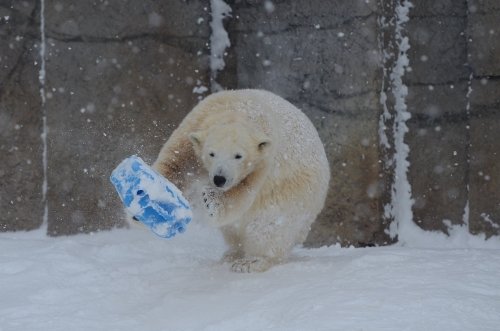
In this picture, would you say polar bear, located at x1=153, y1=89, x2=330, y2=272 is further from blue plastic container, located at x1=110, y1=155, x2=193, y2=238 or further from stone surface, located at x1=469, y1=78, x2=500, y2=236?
stone surface, located at x1=469, y1=78, x2=500, y2=236

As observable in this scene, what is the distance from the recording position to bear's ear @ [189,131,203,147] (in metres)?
3.96

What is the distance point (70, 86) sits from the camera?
5.47 meters

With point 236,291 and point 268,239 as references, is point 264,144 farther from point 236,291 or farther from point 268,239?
point 236,291

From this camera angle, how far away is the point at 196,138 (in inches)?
156

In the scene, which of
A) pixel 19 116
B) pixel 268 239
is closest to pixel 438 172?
pixel 268 239

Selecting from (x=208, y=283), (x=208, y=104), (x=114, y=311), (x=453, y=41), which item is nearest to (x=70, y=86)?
(x=208, y=104)

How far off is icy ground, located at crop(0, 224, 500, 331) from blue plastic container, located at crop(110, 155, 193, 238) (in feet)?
1.18

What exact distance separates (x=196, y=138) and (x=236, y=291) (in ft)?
2.91

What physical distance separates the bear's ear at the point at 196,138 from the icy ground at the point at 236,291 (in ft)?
2.26

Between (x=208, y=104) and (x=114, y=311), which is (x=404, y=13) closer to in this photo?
(x=208, y=104)

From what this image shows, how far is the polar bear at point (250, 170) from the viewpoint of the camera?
13.0 ft

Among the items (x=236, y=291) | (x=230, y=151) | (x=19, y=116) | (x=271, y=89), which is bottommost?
(x=236, y=291)

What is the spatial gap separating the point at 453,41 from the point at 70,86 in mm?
3098

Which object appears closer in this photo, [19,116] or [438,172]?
[19,116]
